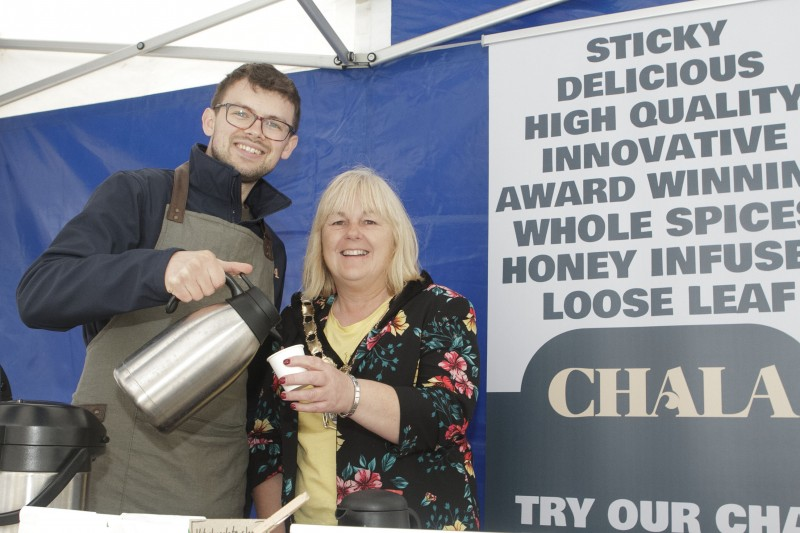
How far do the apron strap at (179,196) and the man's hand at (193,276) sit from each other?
1.32ft

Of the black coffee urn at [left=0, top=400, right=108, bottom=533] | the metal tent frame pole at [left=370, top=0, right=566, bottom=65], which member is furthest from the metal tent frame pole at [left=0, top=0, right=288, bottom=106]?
the black coffee urn at [left=0, top=400, right=108, bottom=533]

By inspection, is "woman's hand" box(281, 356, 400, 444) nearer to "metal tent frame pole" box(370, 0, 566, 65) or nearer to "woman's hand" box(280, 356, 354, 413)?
"woman's hand" box(280, 356, 354, 413)

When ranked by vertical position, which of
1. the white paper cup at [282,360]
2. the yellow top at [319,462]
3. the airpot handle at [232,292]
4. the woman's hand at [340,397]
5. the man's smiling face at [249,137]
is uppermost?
the man's smiling face at [249,137]

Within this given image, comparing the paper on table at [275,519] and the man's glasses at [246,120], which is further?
the man's glasses at [246,120]

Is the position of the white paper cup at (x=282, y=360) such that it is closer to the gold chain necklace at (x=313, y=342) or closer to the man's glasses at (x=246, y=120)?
the gold chain necklace at (x=313, y=342)

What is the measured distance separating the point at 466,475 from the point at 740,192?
37.5 inches

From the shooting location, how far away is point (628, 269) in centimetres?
200

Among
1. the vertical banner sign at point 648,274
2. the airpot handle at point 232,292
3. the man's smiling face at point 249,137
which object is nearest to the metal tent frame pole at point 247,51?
the vertical banner sign at point 648,274

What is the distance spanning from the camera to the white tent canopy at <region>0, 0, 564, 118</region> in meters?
2.39

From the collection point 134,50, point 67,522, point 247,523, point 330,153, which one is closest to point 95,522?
point 67,522

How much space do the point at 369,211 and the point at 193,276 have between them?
635 millimetres

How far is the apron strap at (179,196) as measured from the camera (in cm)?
164

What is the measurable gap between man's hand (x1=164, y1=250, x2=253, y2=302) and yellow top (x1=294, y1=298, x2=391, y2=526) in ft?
1.65

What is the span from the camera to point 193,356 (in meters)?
1.29
